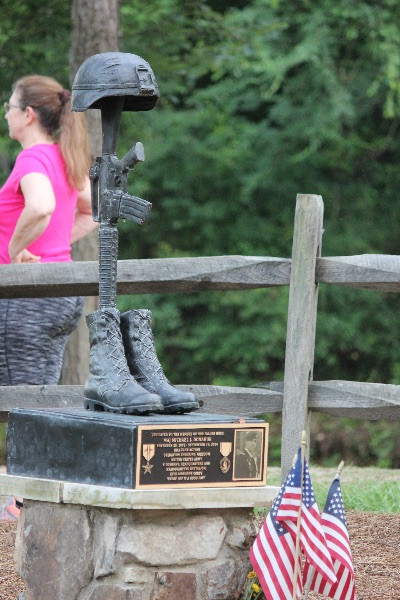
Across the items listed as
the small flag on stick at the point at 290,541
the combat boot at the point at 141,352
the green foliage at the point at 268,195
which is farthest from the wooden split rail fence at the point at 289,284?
the green foliage at the point at 268,195

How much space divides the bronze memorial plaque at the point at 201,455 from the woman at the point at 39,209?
5.83 feet

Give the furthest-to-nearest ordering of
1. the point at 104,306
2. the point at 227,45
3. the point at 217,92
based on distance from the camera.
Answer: the point at 217,92, the point at 227,45, the point at 104,306

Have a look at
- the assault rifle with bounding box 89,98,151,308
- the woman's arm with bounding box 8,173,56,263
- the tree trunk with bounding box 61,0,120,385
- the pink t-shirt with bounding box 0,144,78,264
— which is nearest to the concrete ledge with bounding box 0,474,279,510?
the assault rifle with bounding box 89,98,151,308

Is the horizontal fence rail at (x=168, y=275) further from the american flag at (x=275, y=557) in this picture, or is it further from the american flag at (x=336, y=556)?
the american flag at (x=275, y=557)

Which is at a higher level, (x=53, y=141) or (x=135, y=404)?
(x=53, y=141)

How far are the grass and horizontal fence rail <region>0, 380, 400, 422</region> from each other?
2.29 ft

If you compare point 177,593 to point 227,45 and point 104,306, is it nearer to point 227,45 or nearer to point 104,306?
point 104,306

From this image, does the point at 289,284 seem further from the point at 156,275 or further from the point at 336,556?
the point at 336,556

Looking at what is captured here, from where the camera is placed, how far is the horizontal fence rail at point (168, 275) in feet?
16.5

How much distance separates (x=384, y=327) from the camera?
13805 mm

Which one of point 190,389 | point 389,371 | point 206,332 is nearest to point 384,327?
point 389,371

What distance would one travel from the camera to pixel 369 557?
4.64 m

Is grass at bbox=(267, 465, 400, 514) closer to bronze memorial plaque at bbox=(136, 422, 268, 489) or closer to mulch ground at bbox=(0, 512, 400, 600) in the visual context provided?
mulch ground at bbox=(0, 512, 400, 600)

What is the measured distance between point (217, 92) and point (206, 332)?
291 centimetres
